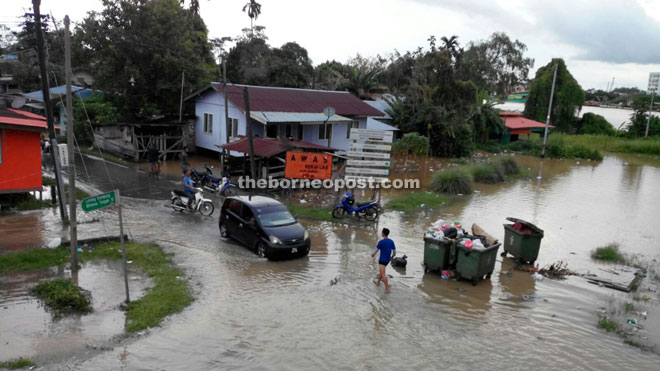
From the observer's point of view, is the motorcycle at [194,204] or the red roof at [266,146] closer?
Answer: the motorcycle at [194,204]

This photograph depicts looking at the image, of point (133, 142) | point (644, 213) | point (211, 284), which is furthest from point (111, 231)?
point (644, 213)

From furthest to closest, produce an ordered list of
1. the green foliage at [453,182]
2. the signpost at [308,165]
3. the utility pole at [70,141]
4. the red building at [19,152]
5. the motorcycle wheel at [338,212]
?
1. the green foliage at [453,182]
2. the signpost at [308,165]
3. the motorcycle wheel at [338,212]
4. the red building at [19,152]
5. the utility pole at [70,141]

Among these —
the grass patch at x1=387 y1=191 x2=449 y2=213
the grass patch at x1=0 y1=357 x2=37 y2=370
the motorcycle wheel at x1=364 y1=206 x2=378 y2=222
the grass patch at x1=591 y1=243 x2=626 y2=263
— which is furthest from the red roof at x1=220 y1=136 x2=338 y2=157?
the grass patch at x1=0 y1=357 x2=37 y2=370

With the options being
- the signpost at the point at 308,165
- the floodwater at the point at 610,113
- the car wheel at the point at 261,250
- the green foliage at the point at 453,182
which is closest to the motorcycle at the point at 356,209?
the signpost at the point at 308,165

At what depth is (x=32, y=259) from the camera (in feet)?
38.2

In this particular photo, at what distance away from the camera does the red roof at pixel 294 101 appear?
28.3m

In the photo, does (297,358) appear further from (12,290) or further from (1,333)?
(12,290)

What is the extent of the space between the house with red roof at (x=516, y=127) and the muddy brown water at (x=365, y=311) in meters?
29.6

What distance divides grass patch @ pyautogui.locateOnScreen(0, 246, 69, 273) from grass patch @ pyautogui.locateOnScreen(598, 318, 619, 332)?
12416 mm

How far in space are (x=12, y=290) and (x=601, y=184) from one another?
3008 centimetres

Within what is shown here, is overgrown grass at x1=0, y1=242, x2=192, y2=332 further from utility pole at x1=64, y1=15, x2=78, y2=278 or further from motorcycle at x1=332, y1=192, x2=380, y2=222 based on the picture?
motorcycle at x1=332, y1=192, x2=380, y2=222

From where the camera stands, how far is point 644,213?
69.5 ft

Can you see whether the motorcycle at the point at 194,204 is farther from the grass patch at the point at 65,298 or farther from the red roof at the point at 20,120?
the grass patch at the point at 65,298

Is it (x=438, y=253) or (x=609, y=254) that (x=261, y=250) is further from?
(x=609, y=254)
